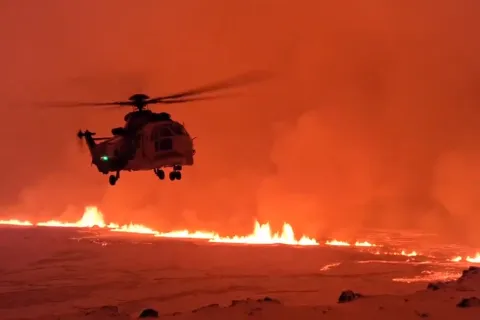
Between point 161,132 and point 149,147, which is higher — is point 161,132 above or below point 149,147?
above

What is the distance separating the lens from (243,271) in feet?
186

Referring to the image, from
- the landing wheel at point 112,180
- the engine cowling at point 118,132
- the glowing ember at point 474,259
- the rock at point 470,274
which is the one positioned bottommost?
the rock at point 470,274

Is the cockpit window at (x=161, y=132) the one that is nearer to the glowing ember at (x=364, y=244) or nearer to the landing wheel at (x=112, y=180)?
the landing wheel at (x=112, y=180)

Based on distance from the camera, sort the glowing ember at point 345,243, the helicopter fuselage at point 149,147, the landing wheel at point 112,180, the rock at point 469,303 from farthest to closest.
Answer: the glowing ember at point 345,243, the landing wheel at point 112,180, the helicopter fuselage at point 149,147, the rock at point 469,303

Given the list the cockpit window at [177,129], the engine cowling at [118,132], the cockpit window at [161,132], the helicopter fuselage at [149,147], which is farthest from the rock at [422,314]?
the engine cowling at [118,132]

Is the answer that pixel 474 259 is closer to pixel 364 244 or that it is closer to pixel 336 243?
pixel 364 244

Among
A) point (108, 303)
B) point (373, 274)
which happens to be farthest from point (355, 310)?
point (373, 274)

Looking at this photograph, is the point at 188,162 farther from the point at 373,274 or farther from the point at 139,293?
the point at 373,274

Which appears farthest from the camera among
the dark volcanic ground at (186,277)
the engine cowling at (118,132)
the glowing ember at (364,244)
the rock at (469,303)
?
the glowing ember at (364,244)

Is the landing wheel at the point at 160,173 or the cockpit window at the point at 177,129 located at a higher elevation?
the cockpit window at the point at 177,129

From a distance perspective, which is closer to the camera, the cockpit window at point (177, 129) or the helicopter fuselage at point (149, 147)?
the helicopter fuselage at point (149, 147)

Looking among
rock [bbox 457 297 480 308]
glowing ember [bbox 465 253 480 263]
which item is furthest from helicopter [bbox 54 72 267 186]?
glowing ember [bbox 465 253 480 263]

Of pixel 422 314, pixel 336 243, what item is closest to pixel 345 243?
pixel 336 243

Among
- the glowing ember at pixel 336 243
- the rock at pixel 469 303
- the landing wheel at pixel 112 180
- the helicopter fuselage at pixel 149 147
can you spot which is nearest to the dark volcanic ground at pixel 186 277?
the landing wheel at pixel 112 180
